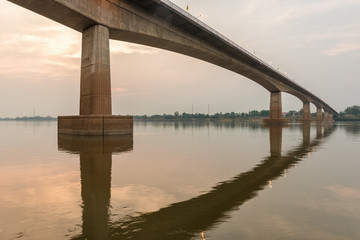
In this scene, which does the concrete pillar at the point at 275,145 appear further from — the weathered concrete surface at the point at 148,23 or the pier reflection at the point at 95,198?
the weathered concrete surface at the point at 148,23

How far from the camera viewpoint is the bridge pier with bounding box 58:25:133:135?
23234 millimetres

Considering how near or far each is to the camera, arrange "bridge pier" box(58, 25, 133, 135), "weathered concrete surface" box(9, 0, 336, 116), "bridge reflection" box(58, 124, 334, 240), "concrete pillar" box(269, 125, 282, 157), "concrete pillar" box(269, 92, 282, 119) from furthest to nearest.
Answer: "concrete pillar" box(269, 92, 282, 119)
"bridge pier" box(58, 25, 133, 135)
"weathered concrete surface" box(9, 0, 336, 116)
"concrete pillar" box(269, 125, 282, 157)
"bridge reflection" box(58, 124, 334, 240)

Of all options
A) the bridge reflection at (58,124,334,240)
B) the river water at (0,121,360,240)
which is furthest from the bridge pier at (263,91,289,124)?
the bridge reflection at (58,124,334,240)

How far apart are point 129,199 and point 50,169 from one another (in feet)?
16.2

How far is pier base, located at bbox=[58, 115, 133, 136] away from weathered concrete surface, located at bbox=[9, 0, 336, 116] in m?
9.25

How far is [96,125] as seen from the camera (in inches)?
878

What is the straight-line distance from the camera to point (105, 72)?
24438mm

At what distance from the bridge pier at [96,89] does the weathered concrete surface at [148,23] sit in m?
1.56

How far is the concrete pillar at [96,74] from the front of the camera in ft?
77.9

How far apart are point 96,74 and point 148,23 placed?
9.73 m

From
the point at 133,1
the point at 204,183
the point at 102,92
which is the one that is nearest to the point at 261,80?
the point at 133,1

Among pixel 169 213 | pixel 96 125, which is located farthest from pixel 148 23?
pixel 169 213

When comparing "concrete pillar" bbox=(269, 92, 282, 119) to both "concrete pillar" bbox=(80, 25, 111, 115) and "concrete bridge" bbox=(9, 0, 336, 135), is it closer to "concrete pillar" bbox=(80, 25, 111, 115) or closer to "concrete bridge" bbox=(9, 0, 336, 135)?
"concrete bridge" bbox=(9, 0, 336, 135)

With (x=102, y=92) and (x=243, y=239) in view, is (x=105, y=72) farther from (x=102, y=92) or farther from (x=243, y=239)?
(x=243, y=239)
